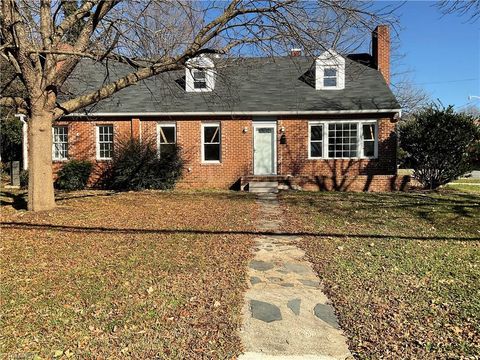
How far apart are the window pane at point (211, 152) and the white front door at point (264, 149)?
58.8 inches

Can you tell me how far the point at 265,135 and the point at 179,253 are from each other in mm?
10938

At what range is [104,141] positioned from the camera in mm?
16766

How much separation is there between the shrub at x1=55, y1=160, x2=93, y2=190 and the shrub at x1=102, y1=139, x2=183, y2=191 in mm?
1169

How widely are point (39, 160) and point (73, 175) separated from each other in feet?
23.2

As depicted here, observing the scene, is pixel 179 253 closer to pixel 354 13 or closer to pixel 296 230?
pixel 296 230

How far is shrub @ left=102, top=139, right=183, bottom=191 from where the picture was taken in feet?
49.5

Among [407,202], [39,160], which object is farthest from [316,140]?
[39,160]

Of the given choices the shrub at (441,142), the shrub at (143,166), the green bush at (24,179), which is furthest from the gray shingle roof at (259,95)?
the green bush at (24,179)

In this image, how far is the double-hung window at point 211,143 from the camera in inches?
645

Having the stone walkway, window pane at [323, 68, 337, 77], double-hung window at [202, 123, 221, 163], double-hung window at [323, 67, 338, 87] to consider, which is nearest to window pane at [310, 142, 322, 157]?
double-hung window at [323, 67, 338, 87]

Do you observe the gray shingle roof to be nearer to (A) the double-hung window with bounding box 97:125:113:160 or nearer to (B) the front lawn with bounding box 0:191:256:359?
(A) the double-hung window with bounding box 97:125:113:160

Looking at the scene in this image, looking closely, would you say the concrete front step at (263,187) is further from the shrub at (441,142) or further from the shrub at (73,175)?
the shrub at (73,175)

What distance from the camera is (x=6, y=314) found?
386cm

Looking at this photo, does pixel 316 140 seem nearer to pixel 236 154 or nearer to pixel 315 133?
pixel 315 133
